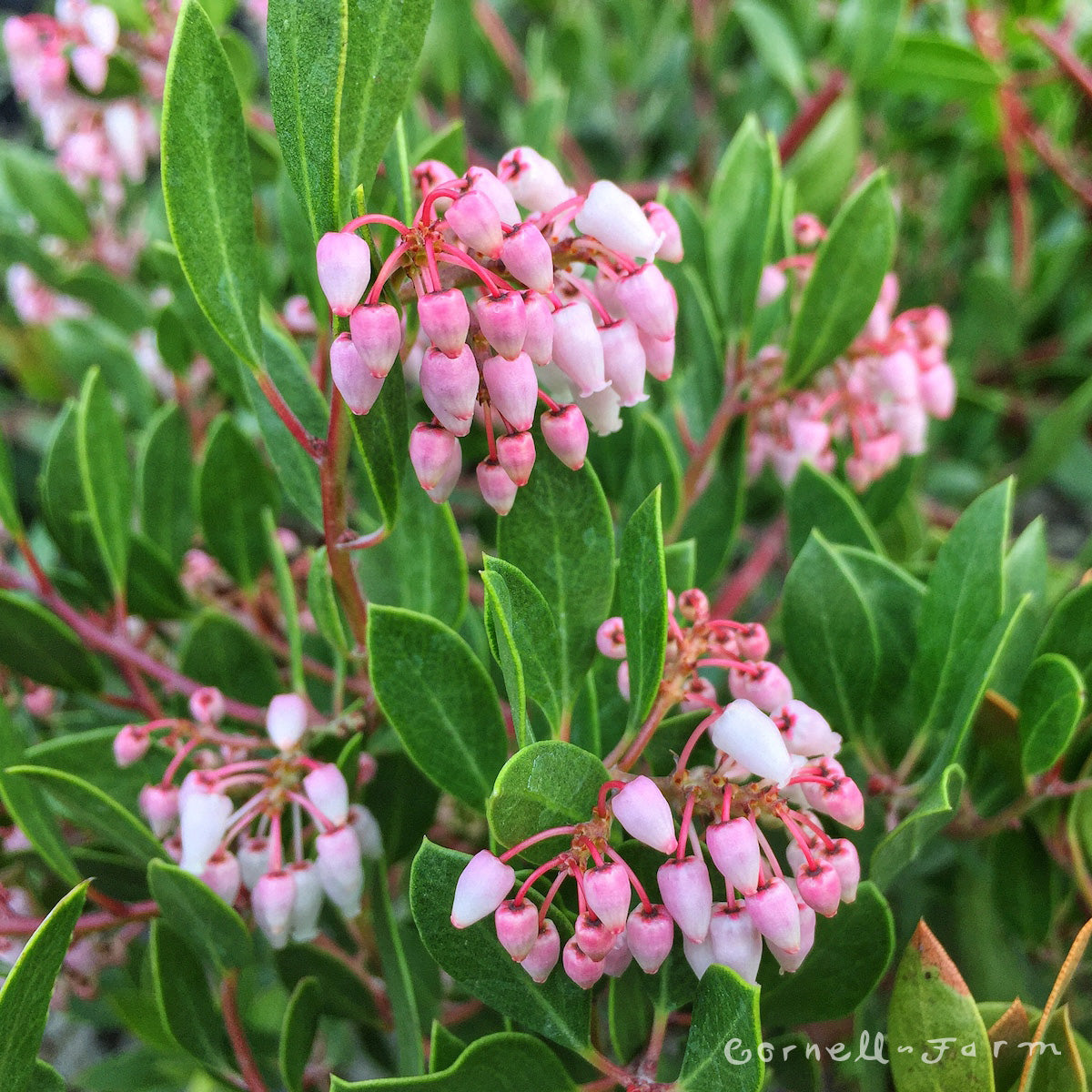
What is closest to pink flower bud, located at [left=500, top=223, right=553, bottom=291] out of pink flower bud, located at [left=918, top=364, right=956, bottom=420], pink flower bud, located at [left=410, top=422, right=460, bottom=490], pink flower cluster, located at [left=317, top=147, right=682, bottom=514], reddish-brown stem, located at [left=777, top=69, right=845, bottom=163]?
pink flower cluster, located at [left=317, top=147, right=682, bottom=514]

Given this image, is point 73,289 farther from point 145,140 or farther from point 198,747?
point 198,747

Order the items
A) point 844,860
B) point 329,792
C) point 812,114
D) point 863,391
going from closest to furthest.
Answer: point 844,860
point 329,792
point 863,391
point 812,114

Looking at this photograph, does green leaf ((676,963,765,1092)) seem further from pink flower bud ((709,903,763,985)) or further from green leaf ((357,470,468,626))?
green leaf ((357,470,468,626))

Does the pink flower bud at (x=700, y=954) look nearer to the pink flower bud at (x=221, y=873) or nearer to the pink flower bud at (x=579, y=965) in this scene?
the pink flower bud at (x=579, y=965)

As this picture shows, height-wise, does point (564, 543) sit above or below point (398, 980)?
above

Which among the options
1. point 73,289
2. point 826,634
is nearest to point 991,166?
point 826,634

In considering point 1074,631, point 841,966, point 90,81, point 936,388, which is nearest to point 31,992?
point 841,966

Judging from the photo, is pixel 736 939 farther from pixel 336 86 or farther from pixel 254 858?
pixel 336 86
